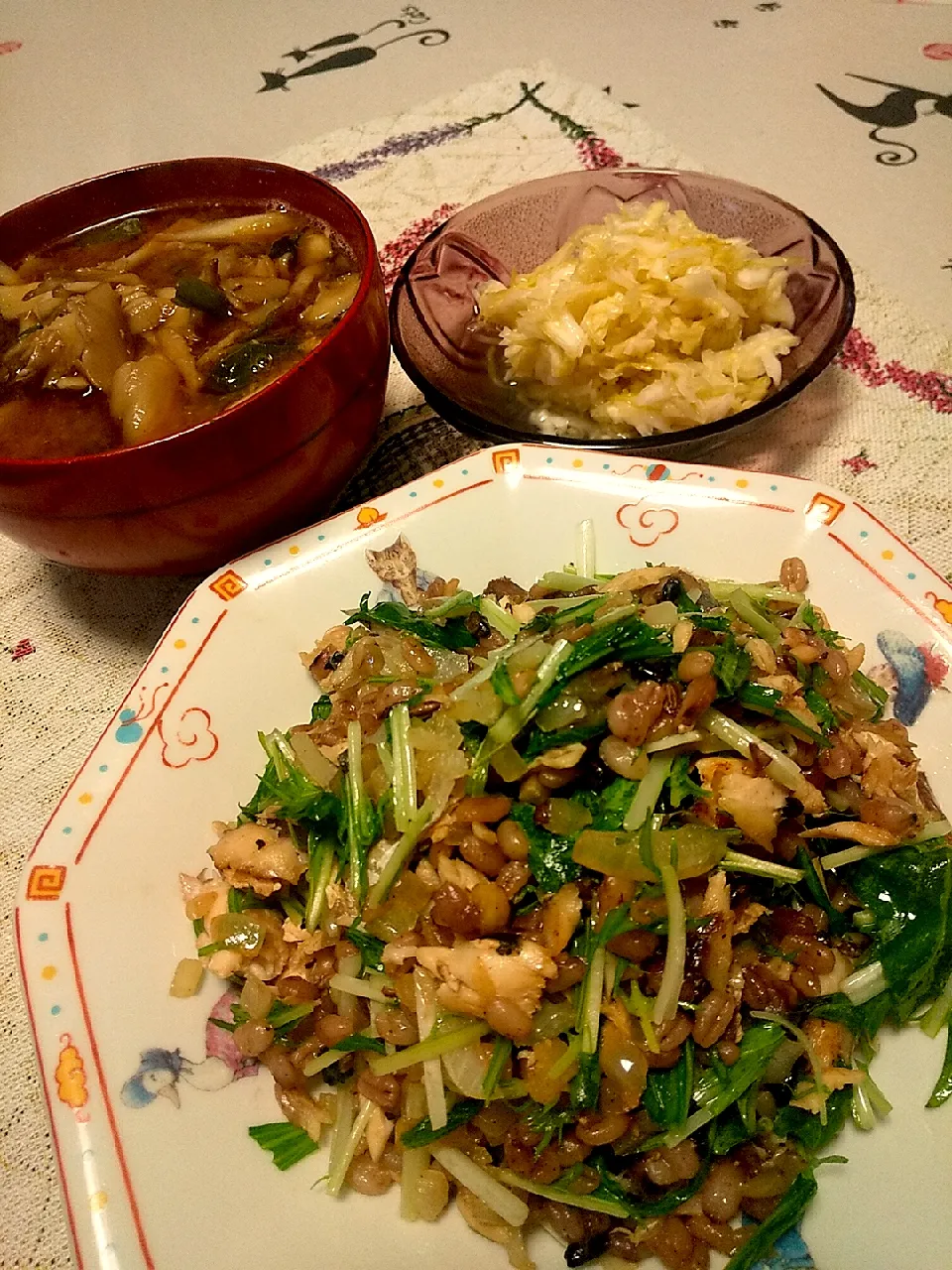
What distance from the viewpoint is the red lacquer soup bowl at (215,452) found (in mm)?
2053

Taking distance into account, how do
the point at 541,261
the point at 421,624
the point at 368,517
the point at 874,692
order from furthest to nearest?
1. the point at 541,261
2. the point at 368,517
3. the point at 421,624
4. the point at 874,692

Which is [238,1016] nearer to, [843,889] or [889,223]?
[843,889]

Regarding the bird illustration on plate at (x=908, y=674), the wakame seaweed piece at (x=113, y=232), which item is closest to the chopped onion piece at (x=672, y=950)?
the bird illustration on plate at (x=908, y=674)

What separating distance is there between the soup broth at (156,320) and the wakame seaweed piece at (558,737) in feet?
3.57

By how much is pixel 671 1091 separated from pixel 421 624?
Result: 1.03m

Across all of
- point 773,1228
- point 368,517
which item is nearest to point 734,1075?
point 773,1228

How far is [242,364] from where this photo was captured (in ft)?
7.41

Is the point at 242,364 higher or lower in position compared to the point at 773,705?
higher

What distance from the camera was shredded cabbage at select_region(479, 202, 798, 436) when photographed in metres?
2.62

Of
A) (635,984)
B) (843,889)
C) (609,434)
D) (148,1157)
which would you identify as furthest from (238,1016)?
(609,434)

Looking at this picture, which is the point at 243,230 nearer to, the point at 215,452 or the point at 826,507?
the point at 215,452

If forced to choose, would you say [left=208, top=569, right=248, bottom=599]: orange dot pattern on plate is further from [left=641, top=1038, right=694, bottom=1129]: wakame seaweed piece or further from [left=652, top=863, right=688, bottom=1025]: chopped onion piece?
[left=641, top=1038, right=694, bottom=1129]: wakame seaweed piece

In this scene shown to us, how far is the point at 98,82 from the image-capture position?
A: 4.67 metres

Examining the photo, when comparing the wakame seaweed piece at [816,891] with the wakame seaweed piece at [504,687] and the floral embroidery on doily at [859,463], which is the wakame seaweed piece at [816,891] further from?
the floral embroidery on doily at [859,463]
